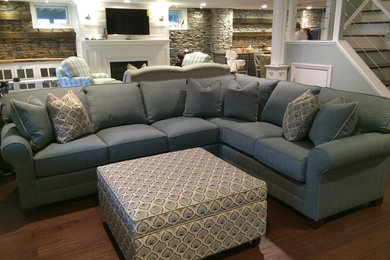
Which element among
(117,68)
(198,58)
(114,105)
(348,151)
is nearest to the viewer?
(348,151)

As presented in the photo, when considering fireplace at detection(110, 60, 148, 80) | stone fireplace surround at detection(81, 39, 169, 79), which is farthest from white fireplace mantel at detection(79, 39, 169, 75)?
fireplace at detection(110, 60, 148, 80)

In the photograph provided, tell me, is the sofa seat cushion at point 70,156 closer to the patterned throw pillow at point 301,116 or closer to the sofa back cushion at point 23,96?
the sofa back cushion at point 23,96

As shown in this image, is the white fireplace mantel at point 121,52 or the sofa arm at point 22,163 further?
the white fireplace mantel at point 121,52

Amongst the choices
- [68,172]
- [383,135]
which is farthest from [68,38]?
[383,135]

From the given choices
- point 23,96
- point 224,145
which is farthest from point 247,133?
point 23,96

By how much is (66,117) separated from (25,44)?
6.26 metres

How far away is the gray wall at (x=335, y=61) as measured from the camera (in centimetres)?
393

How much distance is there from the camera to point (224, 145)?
3312 millimetres

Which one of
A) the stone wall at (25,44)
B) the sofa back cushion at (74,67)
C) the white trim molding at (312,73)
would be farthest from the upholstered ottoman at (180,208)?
the stone wall at (25,44)

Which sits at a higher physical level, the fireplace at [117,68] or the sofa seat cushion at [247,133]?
Answer: the fireplace at [117,68]

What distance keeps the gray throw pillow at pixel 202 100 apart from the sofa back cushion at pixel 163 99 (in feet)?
0.30

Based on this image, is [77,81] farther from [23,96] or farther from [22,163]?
Answer: [22,163]

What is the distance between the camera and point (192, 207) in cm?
188

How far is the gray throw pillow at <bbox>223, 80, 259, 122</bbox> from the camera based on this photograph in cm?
340
